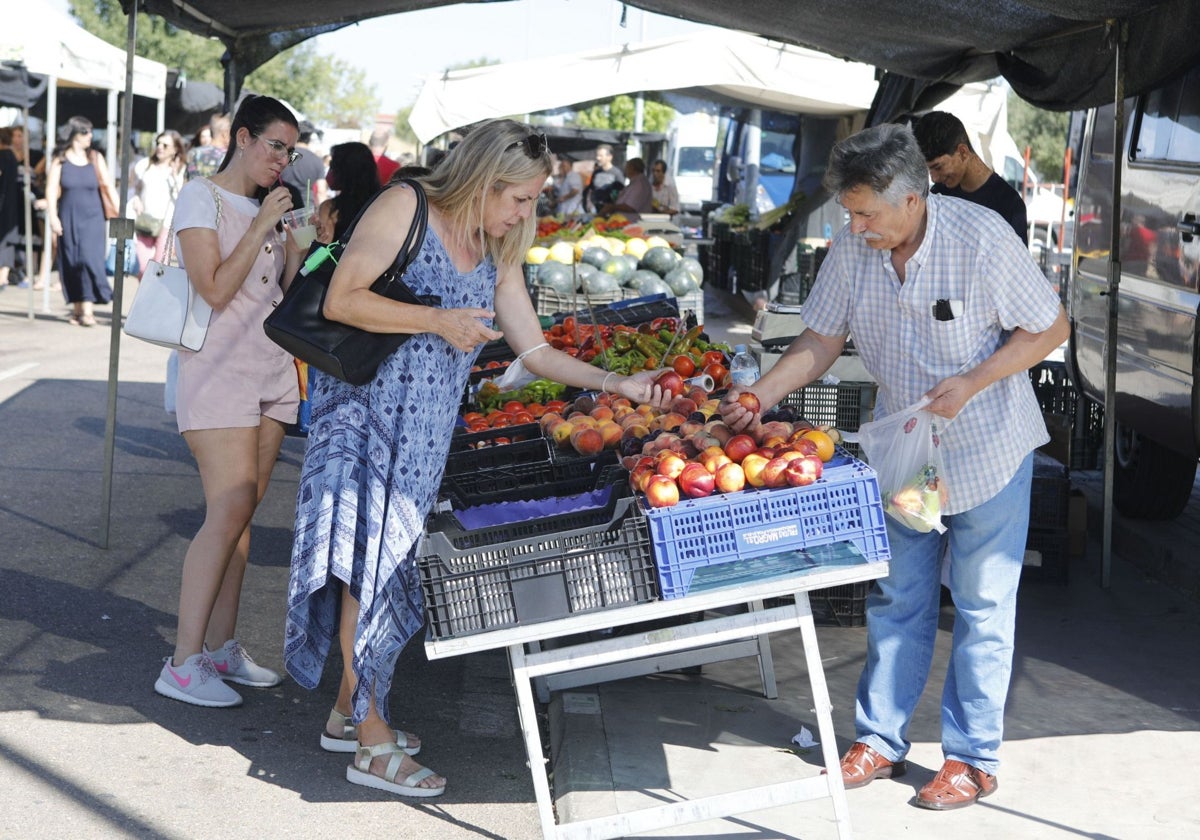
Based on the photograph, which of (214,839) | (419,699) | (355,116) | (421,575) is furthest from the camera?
(355,116)

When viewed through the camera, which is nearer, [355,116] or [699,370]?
[699,370]

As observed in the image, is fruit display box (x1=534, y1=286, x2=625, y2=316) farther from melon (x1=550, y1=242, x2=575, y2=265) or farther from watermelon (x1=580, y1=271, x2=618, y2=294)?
melon (x1=550, y1=242, x2=575, y2=265)

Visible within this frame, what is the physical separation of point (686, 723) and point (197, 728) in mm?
1684

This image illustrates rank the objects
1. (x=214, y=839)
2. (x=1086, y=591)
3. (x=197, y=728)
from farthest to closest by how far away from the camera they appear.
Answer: (x=1086, y=591) < (x=197, y=728) < (x=214, y=839)

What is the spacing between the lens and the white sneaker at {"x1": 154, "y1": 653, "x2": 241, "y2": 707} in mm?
4793

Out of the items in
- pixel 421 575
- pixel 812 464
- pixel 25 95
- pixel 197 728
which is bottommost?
pixel 197 728

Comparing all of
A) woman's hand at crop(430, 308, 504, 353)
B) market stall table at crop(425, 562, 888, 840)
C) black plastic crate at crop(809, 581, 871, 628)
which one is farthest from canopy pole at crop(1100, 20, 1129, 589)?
woman's hand at crop(430, 308, 504, 353)

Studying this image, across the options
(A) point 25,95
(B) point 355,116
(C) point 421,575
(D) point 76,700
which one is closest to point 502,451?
(C) point 421,575

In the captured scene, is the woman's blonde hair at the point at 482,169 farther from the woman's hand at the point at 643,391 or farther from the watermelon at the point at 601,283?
the watermelon at the point at 601,283

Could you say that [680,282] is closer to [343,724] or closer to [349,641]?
[343,724]

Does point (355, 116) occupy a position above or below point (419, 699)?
above

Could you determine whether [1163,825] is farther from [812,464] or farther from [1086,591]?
[1086,591]

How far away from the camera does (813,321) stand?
167 inches

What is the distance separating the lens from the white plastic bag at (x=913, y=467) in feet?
12.6
